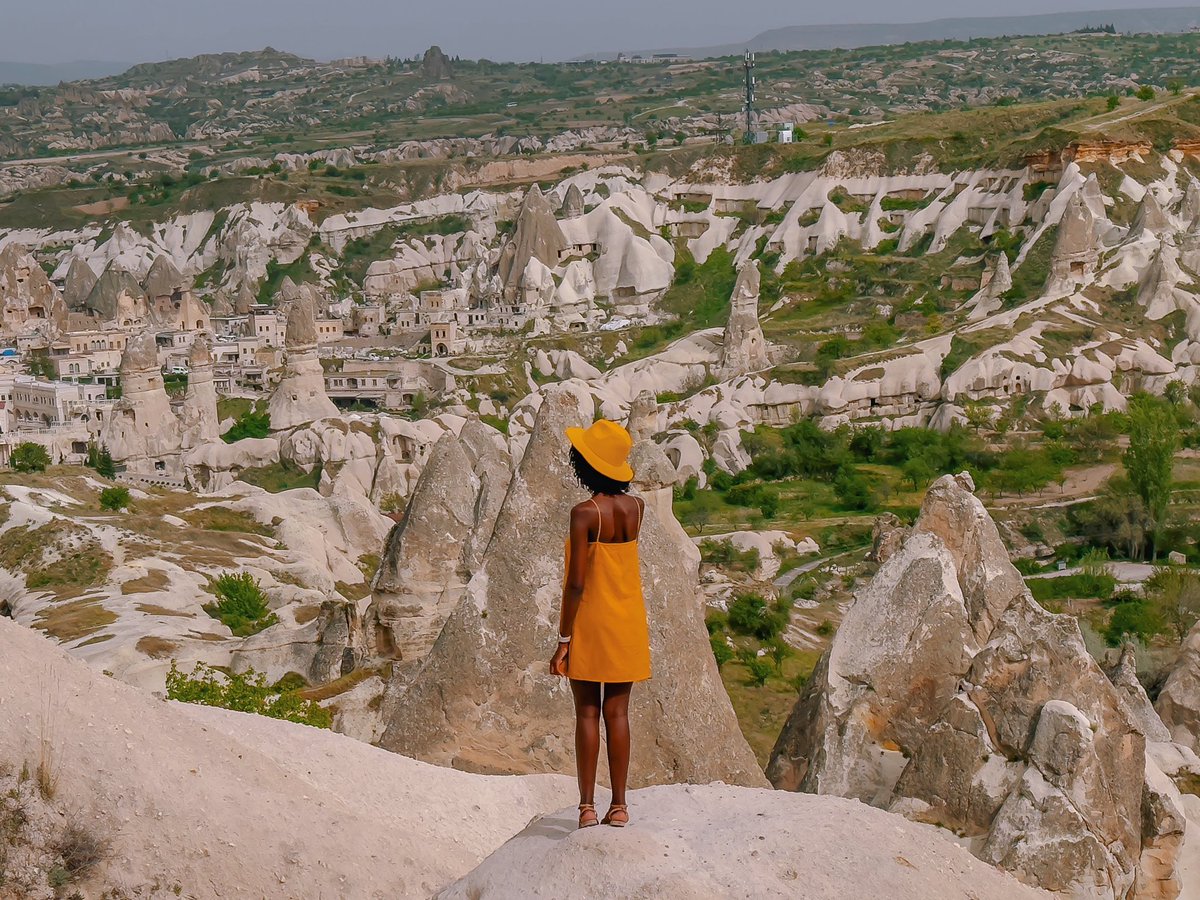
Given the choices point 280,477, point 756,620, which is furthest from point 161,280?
point 756,620

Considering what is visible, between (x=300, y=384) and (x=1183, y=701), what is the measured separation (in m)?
42.8

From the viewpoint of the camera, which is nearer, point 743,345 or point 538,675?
point 538,675

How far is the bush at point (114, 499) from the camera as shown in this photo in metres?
31.9

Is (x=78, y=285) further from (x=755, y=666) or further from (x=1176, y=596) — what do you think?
(x=755, y=666)

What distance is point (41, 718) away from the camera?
8.48m

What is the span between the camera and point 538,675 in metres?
11.0

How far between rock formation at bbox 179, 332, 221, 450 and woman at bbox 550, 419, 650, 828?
46030 millimetres

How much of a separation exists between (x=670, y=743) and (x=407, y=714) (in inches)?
80.1

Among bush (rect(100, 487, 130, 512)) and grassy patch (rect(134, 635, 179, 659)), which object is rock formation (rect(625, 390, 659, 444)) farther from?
bush (rect(100, 487, 130, 512))

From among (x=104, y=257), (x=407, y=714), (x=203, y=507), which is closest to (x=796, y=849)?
(x=407, y=714)

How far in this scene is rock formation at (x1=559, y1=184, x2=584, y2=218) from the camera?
289 feet

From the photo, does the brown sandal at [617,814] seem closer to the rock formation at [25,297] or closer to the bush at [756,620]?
the bush at [756,620]

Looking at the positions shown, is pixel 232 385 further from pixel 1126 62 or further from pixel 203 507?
pixel 1126 62

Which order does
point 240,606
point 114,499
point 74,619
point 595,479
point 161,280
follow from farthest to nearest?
point 161,280 → point 114,499 → point 240,606 → point 74,619 → point 595,479
